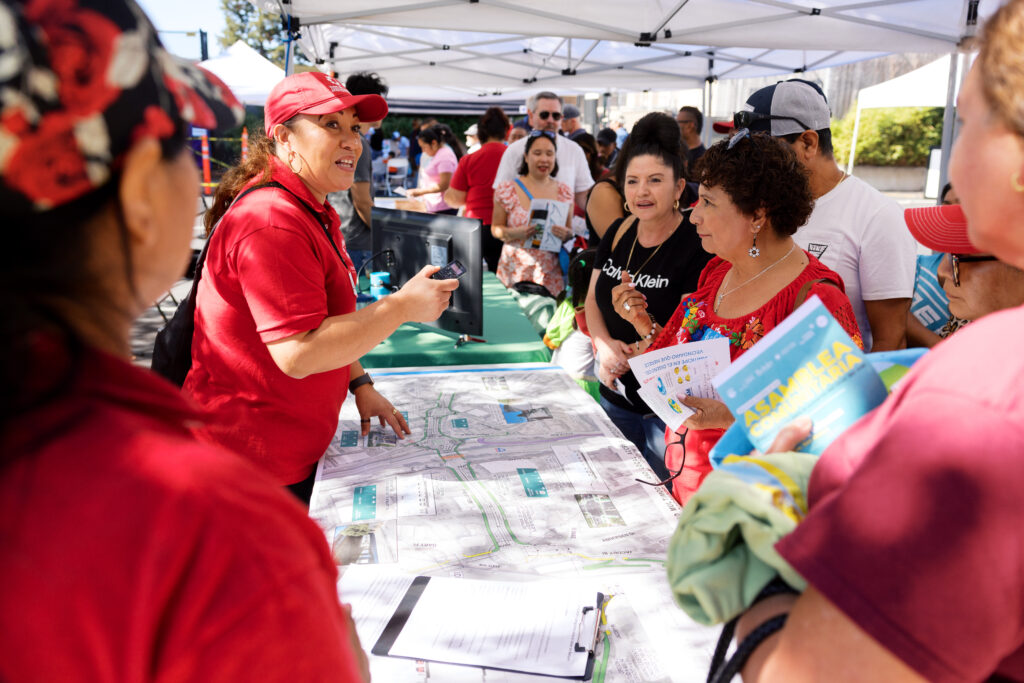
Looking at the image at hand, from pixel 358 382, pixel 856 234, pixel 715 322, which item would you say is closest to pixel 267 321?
pixel 358 382

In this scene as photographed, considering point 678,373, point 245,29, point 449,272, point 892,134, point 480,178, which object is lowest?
point 678,373

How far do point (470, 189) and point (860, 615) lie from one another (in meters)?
5.10

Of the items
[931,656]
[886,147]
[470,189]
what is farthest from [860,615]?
[886,147]

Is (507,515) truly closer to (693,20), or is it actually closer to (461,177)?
(461,177)

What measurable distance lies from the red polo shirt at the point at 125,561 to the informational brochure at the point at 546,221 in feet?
13.2

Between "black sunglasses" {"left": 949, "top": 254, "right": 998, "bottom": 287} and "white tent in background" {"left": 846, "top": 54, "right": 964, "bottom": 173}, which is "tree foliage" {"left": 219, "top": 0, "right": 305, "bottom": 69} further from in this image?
"black sunglasses" {"left": 949, "top": 254, "right": 998, "bottom": 287}

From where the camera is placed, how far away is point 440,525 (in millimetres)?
1599

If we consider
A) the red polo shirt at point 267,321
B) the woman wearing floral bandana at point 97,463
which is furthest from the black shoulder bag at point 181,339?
the woman wearing floral bandana at point 97,463

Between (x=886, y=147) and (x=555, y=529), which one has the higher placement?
(x=886, y=147)

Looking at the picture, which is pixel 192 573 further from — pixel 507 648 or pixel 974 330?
pixel 507 648

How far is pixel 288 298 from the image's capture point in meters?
1.52

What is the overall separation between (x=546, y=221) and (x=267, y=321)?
122 inches

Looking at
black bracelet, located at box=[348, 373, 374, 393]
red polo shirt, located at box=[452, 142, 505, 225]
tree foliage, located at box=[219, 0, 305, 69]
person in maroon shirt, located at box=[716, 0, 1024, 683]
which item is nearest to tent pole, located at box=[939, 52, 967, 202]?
red polo shirt, located at box=[452, 142, 505, 225]

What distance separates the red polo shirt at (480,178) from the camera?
17.3ft
